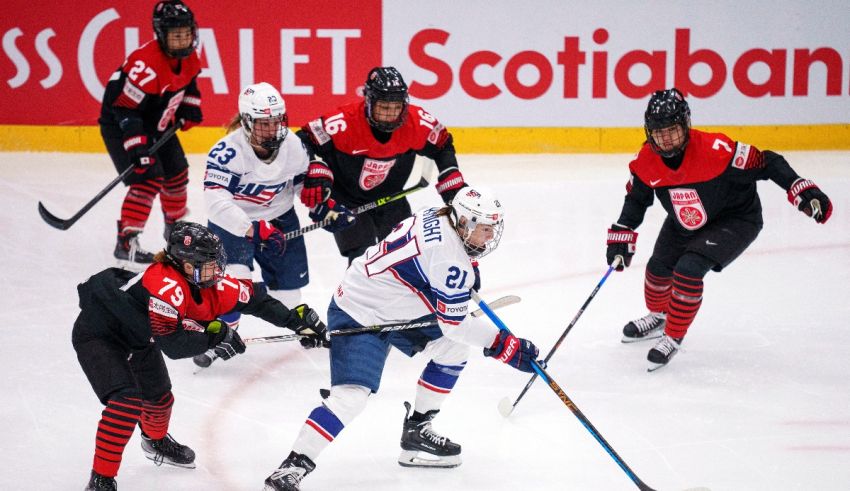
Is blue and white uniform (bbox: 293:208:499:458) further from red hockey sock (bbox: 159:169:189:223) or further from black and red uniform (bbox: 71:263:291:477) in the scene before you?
red hockey sock (bbox: 159:169:189:223)

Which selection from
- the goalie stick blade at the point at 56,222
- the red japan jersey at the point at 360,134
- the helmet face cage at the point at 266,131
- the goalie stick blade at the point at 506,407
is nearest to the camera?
the goalie stick blade at the point at 506,407

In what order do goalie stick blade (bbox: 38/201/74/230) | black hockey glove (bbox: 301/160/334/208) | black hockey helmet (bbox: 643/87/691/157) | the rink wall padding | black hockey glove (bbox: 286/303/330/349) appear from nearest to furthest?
1. black hockey glove (bbox: 286/303/330/349)
2. black hockey helmet (bbox: 643/87/691/157)
3. black hockey glove (bbox: 301/160/334/208)
4. goalie stick blade (bbox: 38/201/74/230)
5. the rink wall padding

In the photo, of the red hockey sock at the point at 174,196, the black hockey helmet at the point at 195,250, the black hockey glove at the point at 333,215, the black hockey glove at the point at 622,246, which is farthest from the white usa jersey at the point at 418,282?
the red hockey sock at the point at 174,196

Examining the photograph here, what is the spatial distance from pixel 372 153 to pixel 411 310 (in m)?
1.36

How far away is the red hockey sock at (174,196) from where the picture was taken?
5.68m

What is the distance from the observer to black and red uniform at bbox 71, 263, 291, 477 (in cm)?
320

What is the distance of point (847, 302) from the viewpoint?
5.14 meters

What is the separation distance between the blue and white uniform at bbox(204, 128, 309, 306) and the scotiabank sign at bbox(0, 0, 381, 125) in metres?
3.07

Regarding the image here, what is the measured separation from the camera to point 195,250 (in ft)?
10.5

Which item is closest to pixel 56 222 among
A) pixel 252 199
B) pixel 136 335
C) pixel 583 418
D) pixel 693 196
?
pixel 252 199

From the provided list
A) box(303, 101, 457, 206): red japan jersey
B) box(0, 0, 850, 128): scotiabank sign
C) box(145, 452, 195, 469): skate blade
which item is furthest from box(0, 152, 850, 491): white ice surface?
box(0, 0, 850, 128): scotiabank sign

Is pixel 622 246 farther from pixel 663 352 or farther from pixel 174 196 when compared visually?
pixel 174 196

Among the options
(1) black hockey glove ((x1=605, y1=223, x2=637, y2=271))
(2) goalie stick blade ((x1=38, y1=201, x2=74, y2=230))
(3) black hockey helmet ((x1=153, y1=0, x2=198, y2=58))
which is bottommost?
(2) goalie stick blade ((x1=38, y1=201, x2=74, y2=230))

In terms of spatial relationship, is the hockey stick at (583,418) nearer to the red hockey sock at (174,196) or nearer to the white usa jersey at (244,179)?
the white usa jersey at (244,179)
